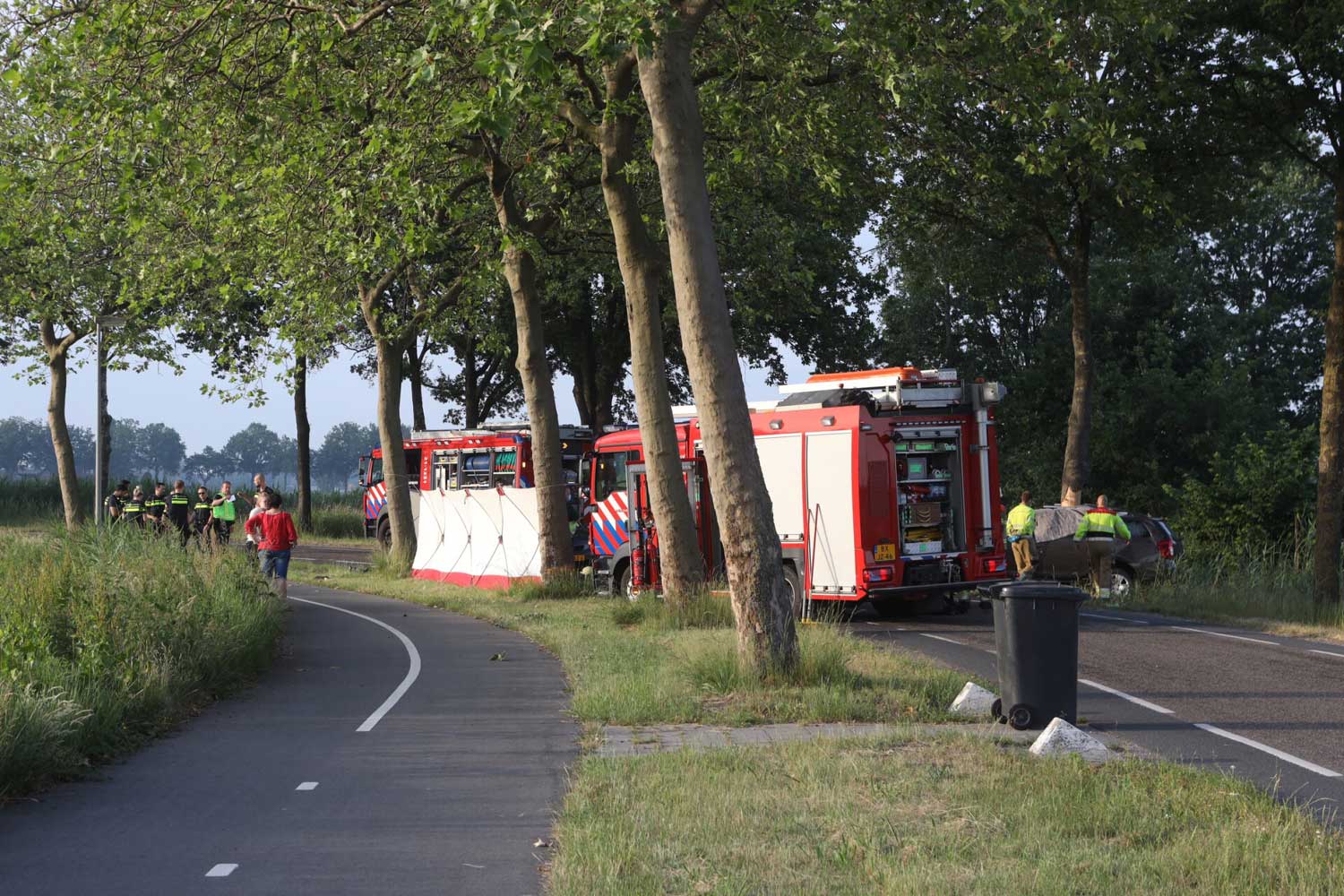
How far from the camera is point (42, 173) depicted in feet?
65.6

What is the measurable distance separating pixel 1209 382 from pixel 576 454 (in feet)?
67.5

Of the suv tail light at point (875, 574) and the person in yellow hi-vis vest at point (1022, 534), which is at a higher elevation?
the person in yellow hi-vis vest at point (1022, 534)

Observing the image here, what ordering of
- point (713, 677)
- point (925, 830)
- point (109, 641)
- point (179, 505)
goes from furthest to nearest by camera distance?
point (179, 505) < point (713, 677) < point (109, 641) < point (925, 830)

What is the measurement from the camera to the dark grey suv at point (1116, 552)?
23.3 m

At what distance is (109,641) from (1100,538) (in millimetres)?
16175

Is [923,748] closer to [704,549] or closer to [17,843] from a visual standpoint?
[17,843]

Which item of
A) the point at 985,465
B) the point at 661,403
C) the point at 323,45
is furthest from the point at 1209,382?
the point at 323,45

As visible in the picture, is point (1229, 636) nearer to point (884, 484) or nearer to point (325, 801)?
point (884, 484)

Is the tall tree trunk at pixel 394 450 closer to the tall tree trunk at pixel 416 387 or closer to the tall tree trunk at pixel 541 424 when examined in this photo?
the tall tree trunk at pixel 541 424

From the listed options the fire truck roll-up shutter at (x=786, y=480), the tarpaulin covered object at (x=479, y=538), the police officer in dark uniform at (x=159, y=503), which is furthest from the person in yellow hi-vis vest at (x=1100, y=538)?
the police officer in dark uniform at (x=159, y=503)

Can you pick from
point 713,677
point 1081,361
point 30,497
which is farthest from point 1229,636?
point 30,497

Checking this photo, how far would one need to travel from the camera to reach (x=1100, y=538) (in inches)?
912

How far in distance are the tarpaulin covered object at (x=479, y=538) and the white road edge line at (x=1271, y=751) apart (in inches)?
591

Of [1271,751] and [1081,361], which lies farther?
[1081,361]
